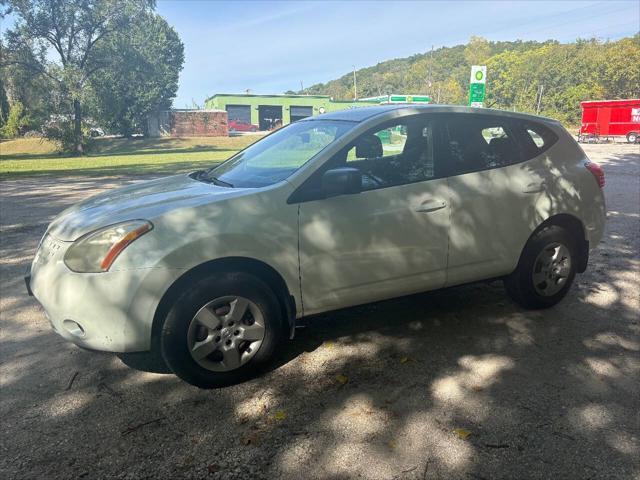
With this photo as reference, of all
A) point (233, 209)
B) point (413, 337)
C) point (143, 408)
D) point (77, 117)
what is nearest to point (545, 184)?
point (413, 337)

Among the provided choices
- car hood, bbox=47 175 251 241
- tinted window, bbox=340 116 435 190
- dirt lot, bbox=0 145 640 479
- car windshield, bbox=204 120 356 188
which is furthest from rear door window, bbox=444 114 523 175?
car hood, bbox=47 175 251 241

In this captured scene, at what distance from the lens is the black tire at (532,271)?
13.6 feet

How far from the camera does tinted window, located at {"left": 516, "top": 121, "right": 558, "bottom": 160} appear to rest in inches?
166

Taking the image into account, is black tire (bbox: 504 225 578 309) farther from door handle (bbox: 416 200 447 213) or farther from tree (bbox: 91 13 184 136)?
tree (bbox: 91 13 184 136)

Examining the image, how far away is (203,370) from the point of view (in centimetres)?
306

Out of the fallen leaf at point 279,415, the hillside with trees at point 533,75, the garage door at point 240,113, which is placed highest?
the hillside with trees at point 533,75

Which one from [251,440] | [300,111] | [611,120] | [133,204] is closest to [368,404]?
[251,440]

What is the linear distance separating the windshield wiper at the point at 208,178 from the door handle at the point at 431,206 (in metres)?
1.42

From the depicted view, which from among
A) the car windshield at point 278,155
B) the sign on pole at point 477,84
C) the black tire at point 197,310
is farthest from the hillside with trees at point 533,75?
the black tire at point 197,310

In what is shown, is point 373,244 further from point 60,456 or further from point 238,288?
point 60,456

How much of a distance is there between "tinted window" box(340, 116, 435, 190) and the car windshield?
21 centimetres

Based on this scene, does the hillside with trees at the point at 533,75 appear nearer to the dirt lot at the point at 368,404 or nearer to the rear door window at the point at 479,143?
the rear door window at the point at 479,143

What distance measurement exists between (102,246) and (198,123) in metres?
58.8

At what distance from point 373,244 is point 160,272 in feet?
4.76
